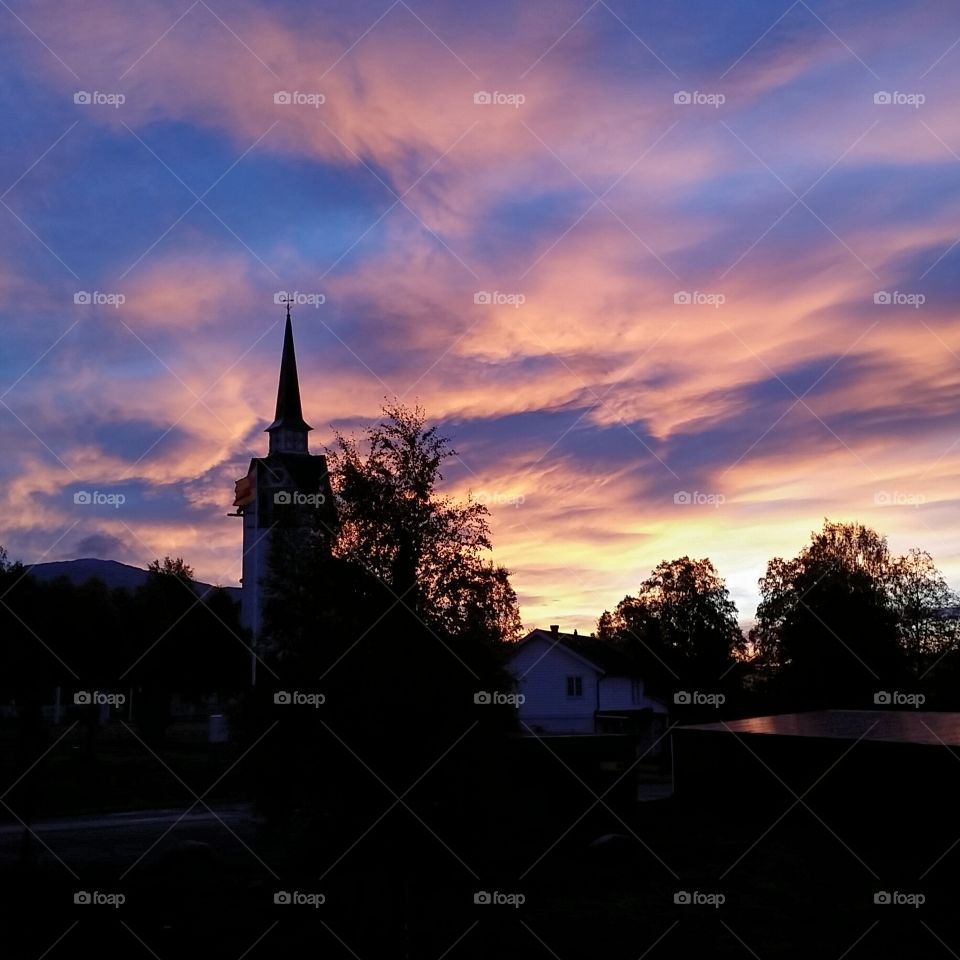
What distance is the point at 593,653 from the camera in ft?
195

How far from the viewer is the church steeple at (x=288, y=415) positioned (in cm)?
8744

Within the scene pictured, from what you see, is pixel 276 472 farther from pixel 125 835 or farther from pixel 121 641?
pixel 125 835

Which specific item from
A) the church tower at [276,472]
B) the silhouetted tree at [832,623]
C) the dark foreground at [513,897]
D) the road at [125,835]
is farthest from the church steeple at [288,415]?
the dark foreground at [513,897]

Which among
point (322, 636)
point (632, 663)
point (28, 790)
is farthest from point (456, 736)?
point (632, 663)

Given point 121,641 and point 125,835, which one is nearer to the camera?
point 125,835

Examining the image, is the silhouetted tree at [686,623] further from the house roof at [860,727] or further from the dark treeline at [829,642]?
the house roof at [860,727]

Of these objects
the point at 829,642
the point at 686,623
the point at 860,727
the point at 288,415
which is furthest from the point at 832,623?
the point at 288,415

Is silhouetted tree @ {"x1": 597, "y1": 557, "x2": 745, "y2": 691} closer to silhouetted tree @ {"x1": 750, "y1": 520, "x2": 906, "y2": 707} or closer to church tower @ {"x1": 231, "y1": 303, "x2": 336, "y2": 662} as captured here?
silhouetted tree @ {"x1": 750, "y1": 520, "x2": 906, "y2": 707}

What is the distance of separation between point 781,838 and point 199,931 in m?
14.1

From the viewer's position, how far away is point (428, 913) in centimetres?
1673

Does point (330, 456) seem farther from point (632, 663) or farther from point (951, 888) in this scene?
point (632, 663)

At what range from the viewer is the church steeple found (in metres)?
87.4

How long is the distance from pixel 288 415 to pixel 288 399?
1.55 meters

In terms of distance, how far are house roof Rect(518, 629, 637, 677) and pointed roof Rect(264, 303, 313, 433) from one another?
1461 inches
